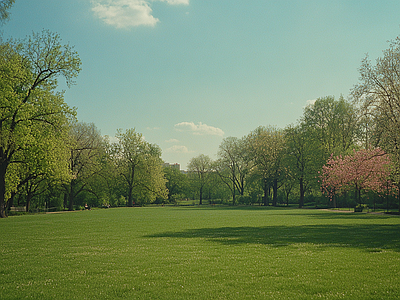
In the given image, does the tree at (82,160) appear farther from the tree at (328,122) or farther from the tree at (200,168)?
the tree at (200,168)

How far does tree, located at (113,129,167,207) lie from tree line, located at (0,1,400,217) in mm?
256

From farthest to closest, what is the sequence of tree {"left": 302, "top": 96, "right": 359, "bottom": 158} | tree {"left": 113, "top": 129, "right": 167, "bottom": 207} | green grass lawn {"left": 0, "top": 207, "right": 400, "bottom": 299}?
tree {"left": 113, "top": 129, "right": 167, "bottom": 207}, tree {"left": 302, "top": 96, "right": 359, "bottom": 158}, green grass lawn {"left": 0, "top": 207, "right": 400, "bottom": 299}

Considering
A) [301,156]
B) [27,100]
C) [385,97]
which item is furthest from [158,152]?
[385,97]

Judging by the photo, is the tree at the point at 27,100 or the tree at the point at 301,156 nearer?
the tree at the point at 27,100

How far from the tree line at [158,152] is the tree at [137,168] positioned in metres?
0.26

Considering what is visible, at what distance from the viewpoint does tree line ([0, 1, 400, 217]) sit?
84.5 ft


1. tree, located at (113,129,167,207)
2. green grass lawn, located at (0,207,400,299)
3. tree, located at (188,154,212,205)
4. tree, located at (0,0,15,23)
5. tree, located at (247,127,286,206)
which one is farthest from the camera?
tree, located at (188,154,212,205)

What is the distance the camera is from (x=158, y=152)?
4018 inches

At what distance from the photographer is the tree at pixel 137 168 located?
80.3 m

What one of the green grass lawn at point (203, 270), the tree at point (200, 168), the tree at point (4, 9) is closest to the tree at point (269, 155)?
the tree at point (200, 168)

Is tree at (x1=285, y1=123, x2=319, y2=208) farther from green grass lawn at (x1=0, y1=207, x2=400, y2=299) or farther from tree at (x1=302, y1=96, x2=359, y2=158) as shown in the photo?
green grass lawn at (x1=0, y1=207, x2=400, y2=299)

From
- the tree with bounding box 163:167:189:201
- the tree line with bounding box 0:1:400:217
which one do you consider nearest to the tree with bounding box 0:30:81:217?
the tree line with bounding box 0:1:400:217

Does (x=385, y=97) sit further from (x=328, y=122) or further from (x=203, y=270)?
(x=328, y=122)

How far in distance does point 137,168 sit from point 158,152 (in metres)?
21.6
